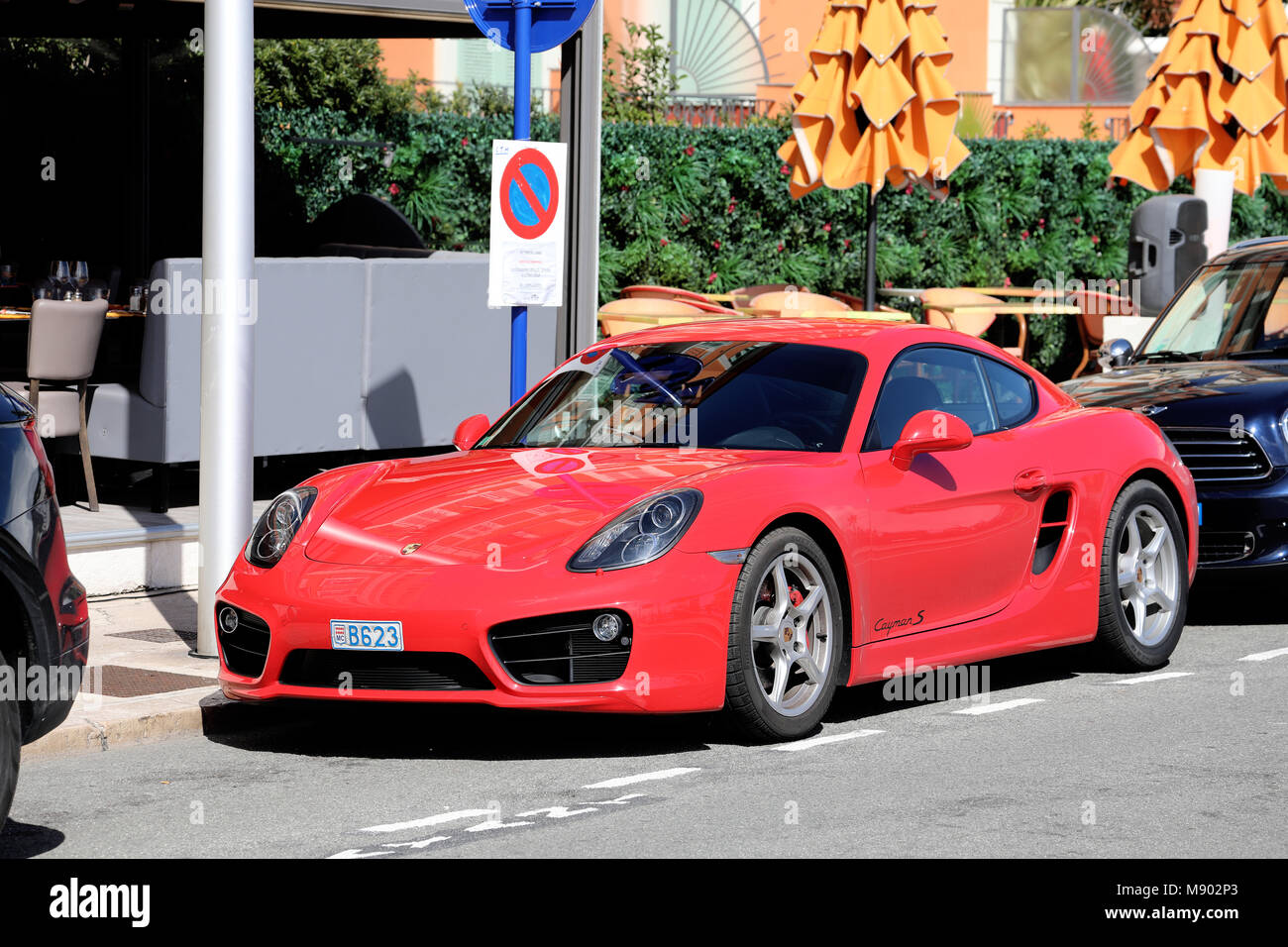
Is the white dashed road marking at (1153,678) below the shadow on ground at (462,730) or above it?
below

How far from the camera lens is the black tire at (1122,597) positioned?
8398 mm

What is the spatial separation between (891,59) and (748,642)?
30.6 ft

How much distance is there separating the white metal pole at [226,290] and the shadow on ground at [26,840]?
2382mm

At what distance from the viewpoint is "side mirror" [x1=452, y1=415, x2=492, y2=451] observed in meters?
8.16

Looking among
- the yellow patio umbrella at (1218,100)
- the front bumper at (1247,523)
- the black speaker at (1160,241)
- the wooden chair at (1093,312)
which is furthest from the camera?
the wooden chair at (1093,312)

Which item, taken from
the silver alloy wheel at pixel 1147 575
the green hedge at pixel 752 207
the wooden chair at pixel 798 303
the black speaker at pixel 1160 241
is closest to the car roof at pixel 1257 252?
the black speaker at pixel 1160 241

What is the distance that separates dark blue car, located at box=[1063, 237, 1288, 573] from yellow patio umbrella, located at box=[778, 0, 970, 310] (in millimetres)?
4210

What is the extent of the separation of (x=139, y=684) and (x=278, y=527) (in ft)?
3.63

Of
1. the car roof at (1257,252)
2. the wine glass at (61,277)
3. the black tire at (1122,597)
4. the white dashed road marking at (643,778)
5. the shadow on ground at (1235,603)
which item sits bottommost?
the shadow on ground at (1235,603)

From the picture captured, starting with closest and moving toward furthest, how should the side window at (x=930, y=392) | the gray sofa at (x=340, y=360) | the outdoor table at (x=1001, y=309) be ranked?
the side window at (x=930, y=392) < the gray sofa at (x=340, y=360) < the outdoor table at (x=1001, y=309)

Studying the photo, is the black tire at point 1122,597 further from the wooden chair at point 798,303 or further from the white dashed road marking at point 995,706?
the wooden chair at point 798,303

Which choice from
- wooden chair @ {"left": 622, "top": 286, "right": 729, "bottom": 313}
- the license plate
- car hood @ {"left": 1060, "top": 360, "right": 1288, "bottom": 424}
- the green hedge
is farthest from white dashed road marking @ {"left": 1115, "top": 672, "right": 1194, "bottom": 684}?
the green hedge

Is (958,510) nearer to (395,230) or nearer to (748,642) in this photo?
(748,642)
